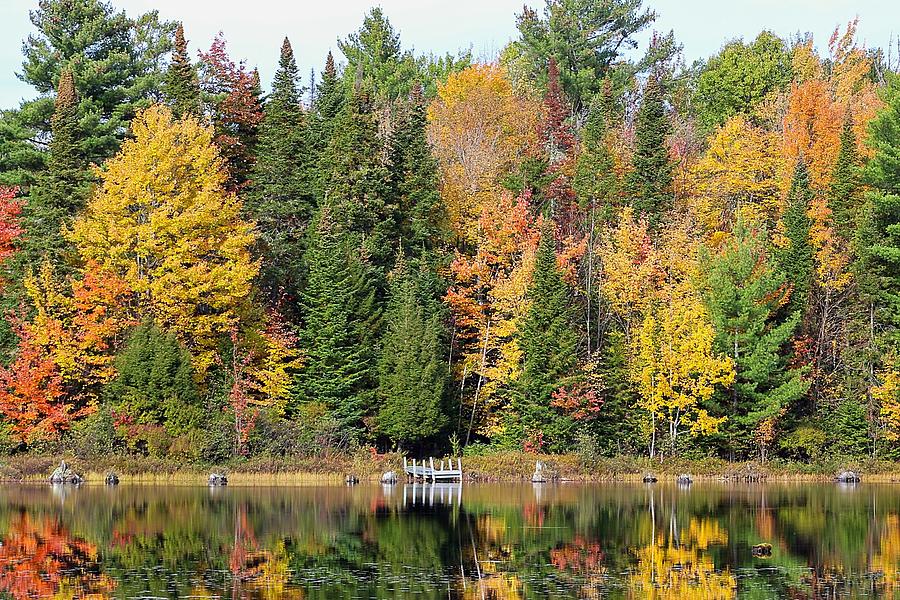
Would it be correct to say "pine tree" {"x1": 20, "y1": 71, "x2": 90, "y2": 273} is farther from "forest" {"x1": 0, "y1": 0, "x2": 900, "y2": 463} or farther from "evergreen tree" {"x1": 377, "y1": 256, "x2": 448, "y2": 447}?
"evergreen tree" {"x1": 377, "y1": 256, "x2": 448, "y2": 447}

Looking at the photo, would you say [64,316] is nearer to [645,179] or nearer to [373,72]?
[645,179]

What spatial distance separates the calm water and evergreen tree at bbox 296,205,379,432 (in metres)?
12.5

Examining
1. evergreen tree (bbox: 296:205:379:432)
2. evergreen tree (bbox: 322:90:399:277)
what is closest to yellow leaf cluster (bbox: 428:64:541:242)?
evergreen tree (bbox: 322:90:399:277)

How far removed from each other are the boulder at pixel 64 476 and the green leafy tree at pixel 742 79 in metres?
53.0

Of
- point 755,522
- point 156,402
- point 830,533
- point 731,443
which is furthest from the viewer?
point 731,443

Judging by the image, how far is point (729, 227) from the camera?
83000 millimetres

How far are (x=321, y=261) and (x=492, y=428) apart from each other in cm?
1233

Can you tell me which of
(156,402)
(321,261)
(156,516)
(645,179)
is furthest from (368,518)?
(645,179)

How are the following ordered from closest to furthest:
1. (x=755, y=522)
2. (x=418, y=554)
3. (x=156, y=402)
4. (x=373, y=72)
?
(x=418, y=554) < (x=755, y=522) < (x=156, y=402) < (x=373, y=72)

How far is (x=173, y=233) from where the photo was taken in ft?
218

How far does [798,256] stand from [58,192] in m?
39.3

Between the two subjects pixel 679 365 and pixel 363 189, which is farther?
pixel 363 189

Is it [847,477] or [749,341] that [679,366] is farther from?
[847,477]

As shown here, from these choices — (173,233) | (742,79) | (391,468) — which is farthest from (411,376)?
(742,79)
